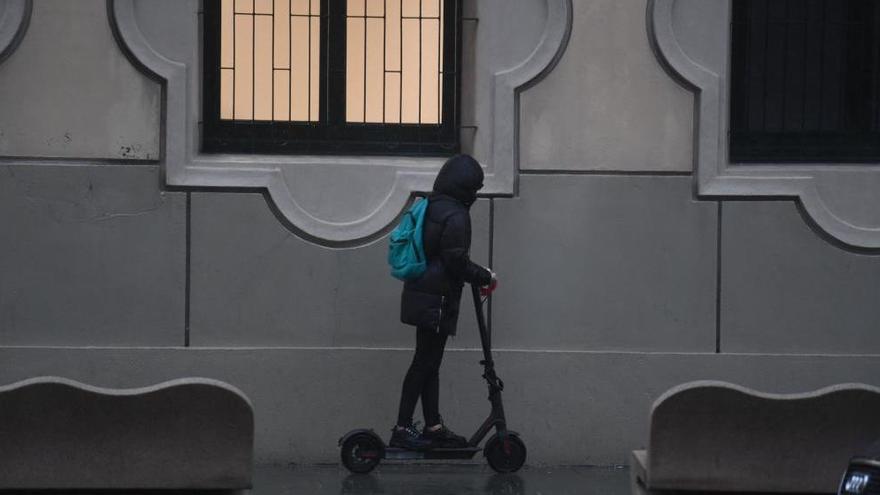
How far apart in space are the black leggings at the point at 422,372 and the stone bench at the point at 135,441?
3005mm

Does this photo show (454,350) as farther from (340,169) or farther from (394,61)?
(394,61)

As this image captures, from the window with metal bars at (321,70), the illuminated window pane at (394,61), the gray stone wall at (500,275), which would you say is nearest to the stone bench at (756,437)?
the gray stone wall at (500,275)

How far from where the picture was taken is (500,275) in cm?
977

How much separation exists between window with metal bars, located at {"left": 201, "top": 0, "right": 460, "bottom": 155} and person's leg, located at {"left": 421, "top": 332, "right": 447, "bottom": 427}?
1677 mm

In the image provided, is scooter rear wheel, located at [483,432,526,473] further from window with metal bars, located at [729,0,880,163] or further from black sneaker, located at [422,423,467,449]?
window with metal bars, located at [729,0,880,163]

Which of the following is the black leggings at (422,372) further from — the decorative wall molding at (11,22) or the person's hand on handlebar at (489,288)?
the decorative wall molding at (11,22)

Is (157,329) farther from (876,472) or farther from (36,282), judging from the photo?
(876,472)

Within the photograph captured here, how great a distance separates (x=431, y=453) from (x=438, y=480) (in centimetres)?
31

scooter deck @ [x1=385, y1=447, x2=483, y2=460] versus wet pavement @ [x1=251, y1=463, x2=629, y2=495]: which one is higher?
scooter deck @ [x1=385, y1=447, x2=483, y2=460]

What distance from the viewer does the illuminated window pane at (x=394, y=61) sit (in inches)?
396

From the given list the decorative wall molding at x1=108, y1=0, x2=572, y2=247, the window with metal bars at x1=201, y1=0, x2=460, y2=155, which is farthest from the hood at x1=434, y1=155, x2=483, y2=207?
the window with metal bars at x1=201, y1=0, x2=460, y2=155

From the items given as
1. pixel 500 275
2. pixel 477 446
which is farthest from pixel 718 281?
pixel 477 446

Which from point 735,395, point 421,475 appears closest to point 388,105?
point 421,475

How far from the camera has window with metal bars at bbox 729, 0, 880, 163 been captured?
399 inches
